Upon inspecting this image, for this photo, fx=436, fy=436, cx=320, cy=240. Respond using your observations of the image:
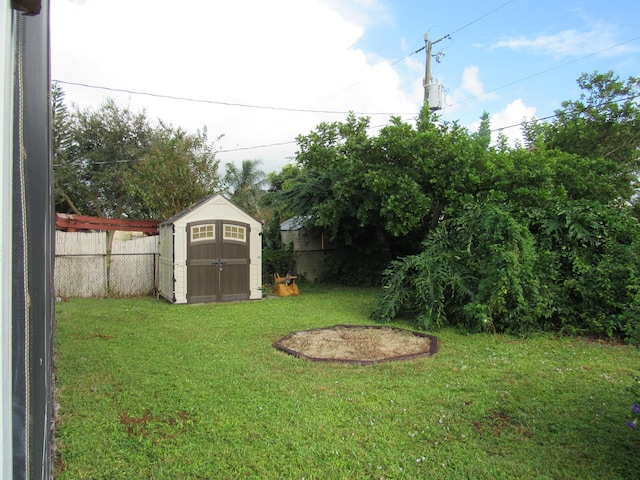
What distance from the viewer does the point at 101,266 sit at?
37.5ft

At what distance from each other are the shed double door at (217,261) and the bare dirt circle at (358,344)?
4.20 m

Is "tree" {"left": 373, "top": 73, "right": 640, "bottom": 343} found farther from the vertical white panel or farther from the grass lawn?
the vertical white panel

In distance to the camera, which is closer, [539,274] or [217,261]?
[539,274]

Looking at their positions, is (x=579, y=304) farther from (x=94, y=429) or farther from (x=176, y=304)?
(x=176, y=304)

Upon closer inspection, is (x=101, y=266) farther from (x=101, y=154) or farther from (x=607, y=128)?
(x=607, y=128)

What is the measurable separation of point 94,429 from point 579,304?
7.07 metres

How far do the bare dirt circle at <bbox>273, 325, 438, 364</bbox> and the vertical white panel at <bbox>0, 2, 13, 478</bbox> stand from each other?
5.04 metres

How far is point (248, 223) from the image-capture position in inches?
437

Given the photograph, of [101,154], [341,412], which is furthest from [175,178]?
[341,412]

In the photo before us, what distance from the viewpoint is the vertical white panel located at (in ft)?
1.91

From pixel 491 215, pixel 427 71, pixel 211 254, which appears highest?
pixel 427 71

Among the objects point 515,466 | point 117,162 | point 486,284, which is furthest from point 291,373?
point 117,162

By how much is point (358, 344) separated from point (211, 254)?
5417 mm

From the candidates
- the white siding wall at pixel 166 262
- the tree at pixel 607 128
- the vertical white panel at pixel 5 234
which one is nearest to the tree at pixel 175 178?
the white siding wall at pixel 166 262
